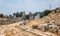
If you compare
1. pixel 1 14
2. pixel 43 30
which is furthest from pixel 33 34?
pixel 1 14

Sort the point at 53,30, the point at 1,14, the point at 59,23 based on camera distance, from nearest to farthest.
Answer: the point at 53,30 → the point at 59,23 → the point at 1,14

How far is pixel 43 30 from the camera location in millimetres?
27750

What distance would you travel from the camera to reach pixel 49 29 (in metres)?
27.5

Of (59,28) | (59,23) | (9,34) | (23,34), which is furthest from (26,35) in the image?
(59,23)

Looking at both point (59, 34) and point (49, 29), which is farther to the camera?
point (49, 29)

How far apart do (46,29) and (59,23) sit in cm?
304

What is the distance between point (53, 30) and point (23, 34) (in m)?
5.15

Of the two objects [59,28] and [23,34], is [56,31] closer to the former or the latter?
[59,28]

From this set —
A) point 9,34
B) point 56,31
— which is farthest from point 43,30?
point 9,34

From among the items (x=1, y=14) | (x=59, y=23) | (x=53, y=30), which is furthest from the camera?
(x=1, y=14)

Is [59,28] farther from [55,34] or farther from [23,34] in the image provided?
[23,34]

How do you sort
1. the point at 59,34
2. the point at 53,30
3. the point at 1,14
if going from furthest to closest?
the point at 1,14
the point at 53,30
the point at 59,34

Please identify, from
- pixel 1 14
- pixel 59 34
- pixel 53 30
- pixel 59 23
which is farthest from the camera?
pixel 1 14

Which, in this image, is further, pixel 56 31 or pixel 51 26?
pixel 51 26
